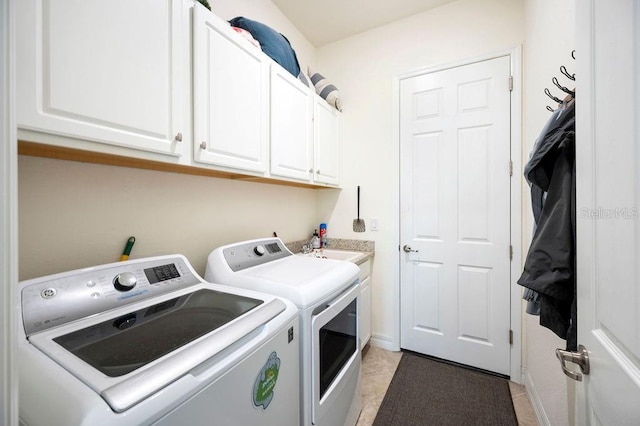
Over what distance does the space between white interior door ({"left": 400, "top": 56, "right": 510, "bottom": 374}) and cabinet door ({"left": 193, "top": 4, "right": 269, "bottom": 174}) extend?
1.37 meters

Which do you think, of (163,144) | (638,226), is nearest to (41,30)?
(163,144)

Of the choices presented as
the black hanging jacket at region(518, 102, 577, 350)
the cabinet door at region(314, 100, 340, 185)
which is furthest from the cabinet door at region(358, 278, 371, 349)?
the black hanging jacket at region(518, 102, 577, 350)

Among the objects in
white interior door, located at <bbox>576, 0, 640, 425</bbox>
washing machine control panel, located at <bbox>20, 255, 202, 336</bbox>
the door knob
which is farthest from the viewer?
washing machine control panel, located at <bbox>20, 255, 202, 336</bbox>

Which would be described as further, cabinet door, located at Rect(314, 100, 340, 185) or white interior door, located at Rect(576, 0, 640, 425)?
cabinet door, located at Rect(314, 100, 340, 185)

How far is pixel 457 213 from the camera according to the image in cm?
209

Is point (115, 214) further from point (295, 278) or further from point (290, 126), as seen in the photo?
point (290, 126)

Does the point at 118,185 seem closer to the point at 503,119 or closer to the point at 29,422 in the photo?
the point at 29,422

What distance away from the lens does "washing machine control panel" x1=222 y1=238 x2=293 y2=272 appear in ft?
4.57

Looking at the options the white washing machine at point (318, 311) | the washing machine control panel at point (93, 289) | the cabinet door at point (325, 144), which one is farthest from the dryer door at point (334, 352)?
the cabinet door at point (325, 144)

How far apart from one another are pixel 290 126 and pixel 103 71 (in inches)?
42.0

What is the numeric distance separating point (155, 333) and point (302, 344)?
0.52 m

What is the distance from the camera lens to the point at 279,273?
4.28 feet

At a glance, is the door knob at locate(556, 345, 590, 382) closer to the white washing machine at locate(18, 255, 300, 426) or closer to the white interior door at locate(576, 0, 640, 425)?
the white interior door at locate(576, 0, 640, 425)

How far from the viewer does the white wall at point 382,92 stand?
207 cm
